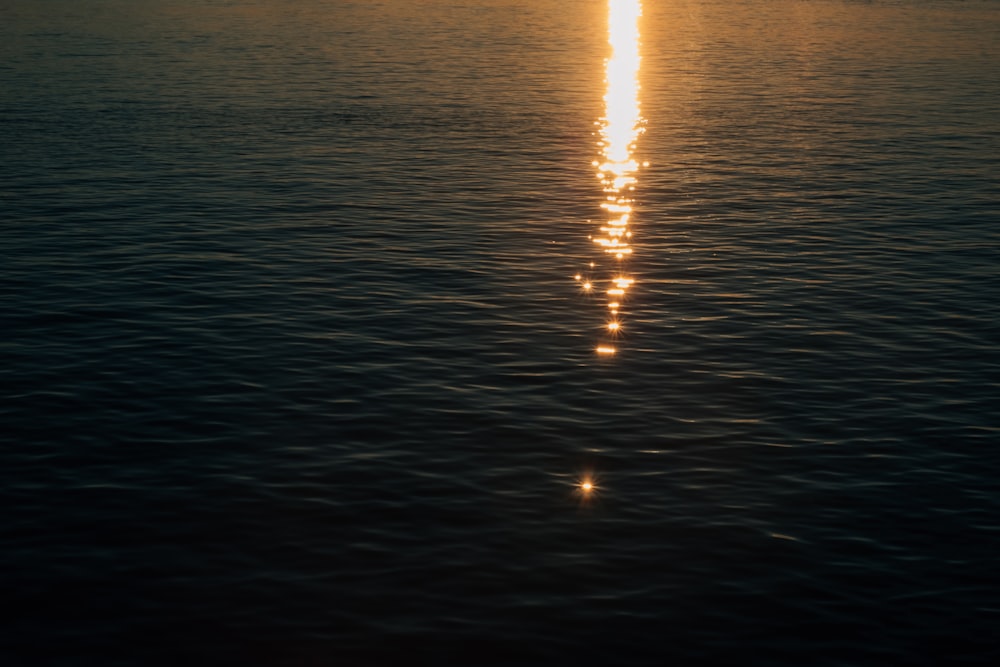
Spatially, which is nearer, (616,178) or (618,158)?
(616,178)

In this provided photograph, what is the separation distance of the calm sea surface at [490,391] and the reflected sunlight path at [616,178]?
1.32 feet

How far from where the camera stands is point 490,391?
34.7m

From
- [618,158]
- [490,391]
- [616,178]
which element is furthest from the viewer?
[618,158]

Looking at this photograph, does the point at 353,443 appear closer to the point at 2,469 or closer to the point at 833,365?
the point at 2,469

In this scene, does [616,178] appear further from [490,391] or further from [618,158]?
[490,391]

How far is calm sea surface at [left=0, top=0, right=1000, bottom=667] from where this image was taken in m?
23.8

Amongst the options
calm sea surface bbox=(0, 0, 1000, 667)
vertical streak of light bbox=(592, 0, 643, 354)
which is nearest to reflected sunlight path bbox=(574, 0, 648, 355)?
vertical streak of light bbox=(592, 0, 643, 354)

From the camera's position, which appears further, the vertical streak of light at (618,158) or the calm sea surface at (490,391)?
the vertical streak of light at (618,158)

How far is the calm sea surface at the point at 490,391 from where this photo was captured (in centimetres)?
2377

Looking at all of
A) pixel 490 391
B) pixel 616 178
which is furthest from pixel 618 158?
pixel 490 391

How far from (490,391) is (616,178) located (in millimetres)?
30710

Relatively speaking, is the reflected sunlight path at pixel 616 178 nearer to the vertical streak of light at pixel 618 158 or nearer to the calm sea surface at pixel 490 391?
the vertical streak of light at pixel 618 158

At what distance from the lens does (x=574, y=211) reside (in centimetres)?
5666

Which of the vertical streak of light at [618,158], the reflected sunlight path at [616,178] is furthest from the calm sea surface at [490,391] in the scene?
the vertical streak of light at [618,158]
